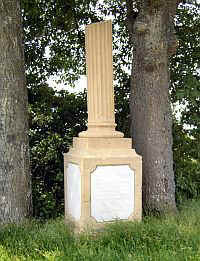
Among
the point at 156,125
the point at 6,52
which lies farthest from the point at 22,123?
the point at 156,125

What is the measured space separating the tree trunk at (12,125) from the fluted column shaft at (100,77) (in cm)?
98

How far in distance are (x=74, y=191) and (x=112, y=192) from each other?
54 centimetres

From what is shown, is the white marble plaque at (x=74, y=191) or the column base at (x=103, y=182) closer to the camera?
the column base at (x=103, y=182)

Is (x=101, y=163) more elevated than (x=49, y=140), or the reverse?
(x=49, y=140)

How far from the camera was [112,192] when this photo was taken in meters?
5.60

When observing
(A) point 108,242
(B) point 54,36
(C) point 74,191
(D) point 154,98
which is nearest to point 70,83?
(B) point 54,36

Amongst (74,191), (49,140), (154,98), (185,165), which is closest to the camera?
(74,191)

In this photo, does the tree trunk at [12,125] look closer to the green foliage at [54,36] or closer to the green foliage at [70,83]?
the green foliage at [70,83]

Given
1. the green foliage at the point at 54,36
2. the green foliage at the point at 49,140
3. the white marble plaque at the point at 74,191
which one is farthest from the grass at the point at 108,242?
the green foliage at the point at 54,36

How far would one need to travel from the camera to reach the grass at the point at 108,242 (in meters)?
4.31

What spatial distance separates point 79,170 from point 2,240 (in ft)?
4.31

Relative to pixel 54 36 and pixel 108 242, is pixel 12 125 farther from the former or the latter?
pixel 54 36

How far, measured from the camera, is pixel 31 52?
788 cm

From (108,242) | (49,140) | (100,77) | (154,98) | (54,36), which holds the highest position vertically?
(54,36)
